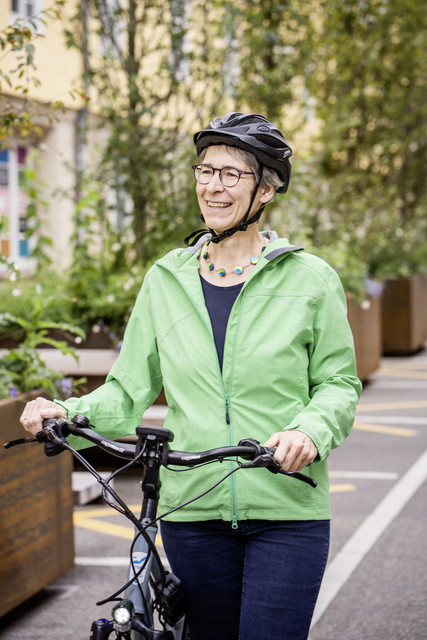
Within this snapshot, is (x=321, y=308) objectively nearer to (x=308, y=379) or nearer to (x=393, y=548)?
(x=308, y=379)

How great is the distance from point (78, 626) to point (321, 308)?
2.58 metres

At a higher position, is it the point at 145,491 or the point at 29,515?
the point at 145,491

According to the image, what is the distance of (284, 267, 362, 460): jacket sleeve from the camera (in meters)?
2.64

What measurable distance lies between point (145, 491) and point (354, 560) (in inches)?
131

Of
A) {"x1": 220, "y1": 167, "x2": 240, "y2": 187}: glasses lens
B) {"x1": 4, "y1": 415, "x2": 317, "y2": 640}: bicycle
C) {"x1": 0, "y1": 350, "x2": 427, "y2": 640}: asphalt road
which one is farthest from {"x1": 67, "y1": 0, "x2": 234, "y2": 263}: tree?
{"x1": 4, "y1": 415, "x2": 317, "y2": 640}: bicycle

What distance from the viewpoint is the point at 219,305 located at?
2.81 metres

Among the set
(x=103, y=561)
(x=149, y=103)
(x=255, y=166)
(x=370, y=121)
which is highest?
(x=370, y=121)

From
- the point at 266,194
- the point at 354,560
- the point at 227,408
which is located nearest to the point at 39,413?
the point at 227,408

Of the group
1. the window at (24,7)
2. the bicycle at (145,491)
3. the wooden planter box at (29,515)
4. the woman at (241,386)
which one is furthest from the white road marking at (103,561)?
the window at (24,7)

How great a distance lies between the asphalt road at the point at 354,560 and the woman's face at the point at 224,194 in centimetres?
244

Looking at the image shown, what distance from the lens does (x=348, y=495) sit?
7176 mm

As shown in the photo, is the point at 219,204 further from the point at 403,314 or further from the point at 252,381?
the point at 403,314

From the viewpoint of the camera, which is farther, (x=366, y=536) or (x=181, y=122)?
(x=181, y=122)

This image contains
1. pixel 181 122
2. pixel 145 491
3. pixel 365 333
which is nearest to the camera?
pixel 145 491
